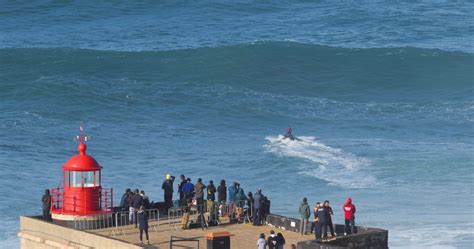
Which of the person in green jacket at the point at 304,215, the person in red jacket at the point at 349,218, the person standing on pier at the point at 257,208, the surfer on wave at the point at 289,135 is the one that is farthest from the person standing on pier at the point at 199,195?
the surfer on wave at the point at 289,135

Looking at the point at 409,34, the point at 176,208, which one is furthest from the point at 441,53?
the point at 176,208

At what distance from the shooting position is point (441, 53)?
65188mm

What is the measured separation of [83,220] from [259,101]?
33.0 m

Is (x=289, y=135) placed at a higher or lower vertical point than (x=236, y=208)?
higher

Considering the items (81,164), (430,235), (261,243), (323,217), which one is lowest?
(430,235)

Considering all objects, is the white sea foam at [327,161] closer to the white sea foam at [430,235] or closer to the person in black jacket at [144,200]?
the white sea foam at [430,235]

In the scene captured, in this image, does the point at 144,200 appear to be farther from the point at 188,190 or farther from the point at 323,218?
the point at 323,218

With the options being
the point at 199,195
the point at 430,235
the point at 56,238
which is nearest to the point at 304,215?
the point at 199,195

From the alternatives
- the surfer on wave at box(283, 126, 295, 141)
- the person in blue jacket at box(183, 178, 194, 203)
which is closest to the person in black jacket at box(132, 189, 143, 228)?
the person in blue jacket at box(183, 178, 194, 203)

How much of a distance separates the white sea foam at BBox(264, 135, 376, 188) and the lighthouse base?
51.8 feet

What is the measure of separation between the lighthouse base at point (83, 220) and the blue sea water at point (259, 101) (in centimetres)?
807

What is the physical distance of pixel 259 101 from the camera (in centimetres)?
5547

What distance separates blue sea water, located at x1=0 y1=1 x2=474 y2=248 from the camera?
37562 mm

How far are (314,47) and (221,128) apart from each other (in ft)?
52.7
